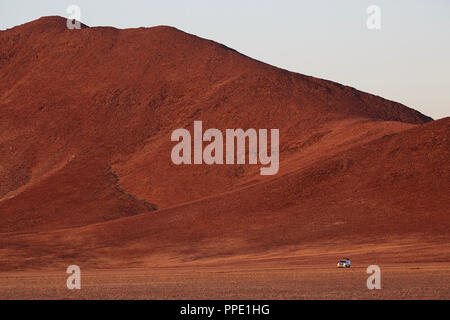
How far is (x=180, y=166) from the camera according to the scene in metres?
102

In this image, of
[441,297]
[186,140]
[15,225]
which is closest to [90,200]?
[15,225]

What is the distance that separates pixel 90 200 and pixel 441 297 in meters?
69.7

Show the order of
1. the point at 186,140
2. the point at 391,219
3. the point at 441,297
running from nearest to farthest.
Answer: the point at 441,297, the point at 391,219, the point at 186,140

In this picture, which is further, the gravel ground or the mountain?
the mountain

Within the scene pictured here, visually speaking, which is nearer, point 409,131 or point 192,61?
point 409,131

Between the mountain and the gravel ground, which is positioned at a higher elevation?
the mountain

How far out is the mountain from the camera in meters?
70.4

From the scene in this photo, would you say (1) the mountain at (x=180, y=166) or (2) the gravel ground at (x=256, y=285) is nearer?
(2) the gravel ground at (x=256, y=285)

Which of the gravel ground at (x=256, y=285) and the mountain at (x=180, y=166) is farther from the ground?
the mountain at (x=180, y=166)

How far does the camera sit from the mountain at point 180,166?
70.4 metres
